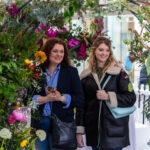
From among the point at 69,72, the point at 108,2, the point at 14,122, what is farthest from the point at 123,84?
the point at 14,122

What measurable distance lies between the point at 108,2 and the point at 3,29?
1.96 feet

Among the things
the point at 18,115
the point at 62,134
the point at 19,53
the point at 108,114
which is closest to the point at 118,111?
the point at 108,114

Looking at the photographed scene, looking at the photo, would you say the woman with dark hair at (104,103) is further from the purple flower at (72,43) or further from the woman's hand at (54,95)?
the woman's hand at (54,95)

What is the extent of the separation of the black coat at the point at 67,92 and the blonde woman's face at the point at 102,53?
274mm

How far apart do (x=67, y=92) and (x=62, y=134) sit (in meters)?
0.31

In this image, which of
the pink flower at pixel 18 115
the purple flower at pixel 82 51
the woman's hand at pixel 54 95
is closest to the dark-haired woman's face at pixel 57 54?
the woman's hand at pixel 54 95

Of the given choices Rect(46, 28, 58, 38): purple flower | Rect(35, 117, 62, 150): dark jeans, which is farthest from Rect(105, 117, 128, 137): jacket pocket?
Rect(46, 28, 58, 38): purple flower

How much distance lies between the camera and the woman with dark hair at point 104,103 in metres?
2.66

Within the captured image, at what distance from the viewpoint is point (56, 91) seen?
7.74 ft

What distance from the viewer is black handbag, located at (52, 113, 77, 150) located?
2398 mm

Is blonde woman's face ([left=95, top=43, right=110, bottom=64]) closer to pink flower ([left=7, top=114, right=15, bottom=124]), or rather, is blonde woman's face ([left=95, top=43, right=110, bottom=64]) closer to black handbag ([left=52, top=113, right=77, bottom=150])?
black handbag ([left=52, top=113, right=77, bottom=150])

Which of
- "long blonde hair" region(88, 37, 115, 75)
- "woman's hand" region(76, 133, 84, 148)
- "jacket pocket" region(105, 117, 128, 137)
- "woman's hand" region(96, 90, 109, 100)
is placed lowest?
"woman's hand" region(76, 133, 84, 148)

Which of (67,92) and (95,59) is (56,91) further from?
(95,59)

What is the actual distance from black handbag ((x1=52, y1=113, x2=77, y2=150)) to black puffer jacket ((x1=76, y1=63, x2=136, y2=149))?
0.26 meters
